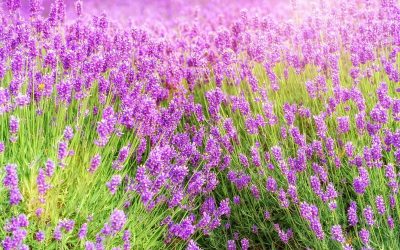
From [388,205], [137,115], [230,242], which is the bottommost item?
[230,242]

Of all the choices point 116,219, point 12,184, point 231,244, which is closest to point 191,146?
point 231,244

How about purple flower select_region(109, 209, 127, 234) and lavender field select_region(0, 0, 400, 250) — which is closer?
purple flower select_region(109, 209, 127, 234)

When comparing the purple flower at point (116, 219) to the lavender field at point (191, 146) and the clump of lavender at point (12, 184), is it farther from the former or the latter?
the clump of lavender at point (12, 184)

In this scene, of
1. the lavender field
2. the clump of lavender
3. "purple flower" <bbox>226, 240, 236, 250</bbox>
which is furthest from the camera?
"purple flower" <bbox>226, 240, 236, 250</bbox>

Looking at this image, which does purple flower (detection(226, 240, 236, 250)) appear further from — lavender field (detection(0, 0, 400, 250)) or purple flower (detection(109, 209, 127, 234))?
purple flower (detection(109, 209, 127, 234))

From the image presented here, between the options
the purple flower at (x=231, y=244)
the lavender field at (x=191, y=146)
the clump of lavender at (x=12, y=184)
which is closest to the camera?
the clump of lavender at (x=12, y=184)

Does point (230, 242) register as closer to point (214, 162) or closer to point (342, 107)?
point (214, 162)

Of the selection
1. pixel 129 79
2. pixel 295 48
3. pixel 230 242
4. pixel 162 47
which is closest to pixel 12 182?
pixel 230 242

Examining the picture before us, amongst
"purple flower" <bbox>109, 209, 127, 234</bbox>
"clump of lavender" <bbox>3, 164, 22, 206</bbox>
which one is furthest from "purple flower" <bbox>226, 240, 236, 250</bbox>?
"clump of lavender" <bbox>3, 164, 22, 206</bbox>

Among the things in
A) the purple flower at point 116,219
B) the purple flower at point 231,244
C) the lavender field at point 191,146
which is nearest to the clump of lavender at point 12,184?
the lavender field at point 191,146
